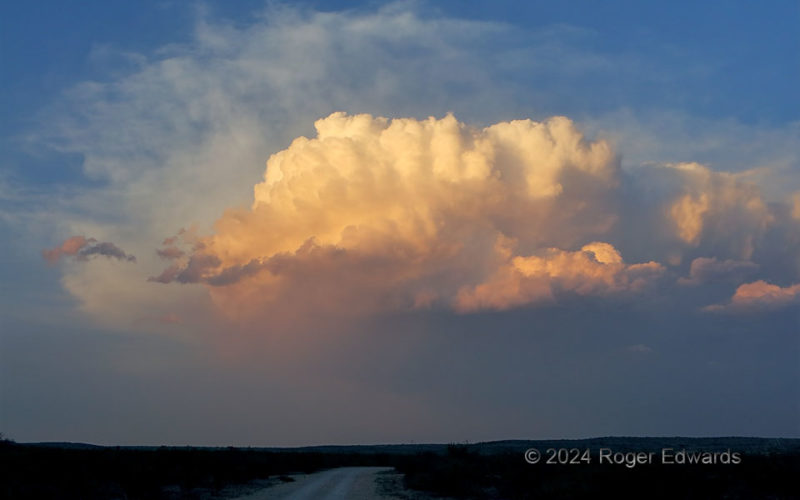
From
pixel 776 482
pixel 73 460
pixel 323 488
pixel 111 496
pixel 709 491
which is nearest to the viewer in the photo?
pixel 709 491

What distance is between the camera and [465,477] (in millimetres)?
36781

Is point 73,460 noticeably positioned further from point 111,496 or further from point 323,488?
point 323,488

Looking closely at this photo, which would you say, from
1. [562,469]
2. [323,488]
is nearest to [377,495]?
[323,488]

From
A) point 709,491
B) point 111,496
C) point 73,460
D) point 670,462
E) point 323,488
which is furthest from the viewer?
point 73,460

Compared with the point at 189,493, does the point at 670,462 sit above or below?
above

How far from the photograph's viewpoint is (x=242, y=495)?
33.1m

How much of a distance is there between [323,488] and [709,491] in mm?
19158

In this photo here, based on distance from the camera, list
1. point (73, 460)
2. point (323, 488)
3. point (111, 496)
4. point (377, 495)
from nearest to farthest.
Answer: point (111, 496), point (377, 495), point (323, 488), point (73, 460)

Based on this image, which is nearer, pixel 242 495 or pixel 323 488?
pixel 242 495

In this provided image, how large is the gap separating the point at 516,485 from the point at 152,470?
19.3 meters

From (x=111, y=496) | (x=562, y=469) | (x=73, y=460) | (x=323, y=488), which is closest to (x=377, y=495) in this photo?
(x=323, y=488)

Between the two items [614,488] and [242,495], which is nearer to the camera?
[614,488]

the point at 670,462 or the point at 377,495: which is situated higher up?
the point at 670,462

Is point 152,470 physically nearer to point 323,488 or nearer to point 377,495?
point 323,488
